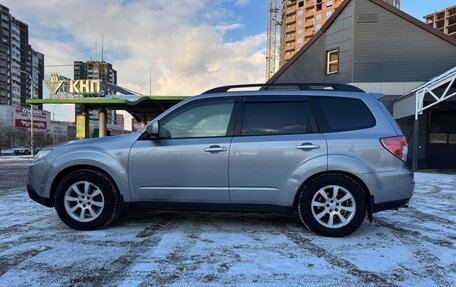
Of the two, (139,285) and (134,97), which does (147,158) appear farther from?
(134,97)

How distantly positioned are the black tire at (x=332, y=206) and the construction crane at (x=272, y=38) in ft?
370

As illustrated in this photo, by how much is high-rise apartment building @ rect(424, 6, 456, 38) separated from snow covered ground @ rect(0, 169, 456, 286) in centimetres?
10656

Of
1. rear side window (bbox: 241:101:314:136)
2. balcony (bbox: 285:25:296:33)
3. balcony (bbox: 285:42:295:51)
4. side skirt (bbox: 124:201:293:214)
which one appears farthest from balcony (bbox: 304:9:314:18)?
side skirt (bbox: 124:201:293:214)

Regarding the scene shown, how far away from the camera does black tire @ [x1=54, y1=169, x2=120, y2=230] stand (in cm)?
494

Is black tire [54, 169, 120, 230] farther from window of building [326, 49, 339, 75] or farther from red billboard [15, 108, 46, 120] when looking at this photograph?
red billboard [15, 108, 46, 120]

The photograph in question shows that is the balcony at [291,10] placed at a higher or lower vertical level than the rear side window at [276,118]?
higher

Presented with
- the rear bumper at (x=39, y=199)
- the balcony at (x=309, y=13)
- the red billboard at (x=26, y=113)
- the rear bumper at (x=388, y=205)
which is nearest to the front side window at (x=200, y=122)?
the rear bumper at (x=39, y=199)

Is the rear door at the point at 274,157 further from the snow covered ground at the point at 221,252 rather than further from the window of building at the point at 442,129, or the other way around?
the window of building at the point at 442,129

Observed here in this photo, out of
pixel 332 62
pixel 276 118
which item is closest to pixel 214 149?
pixel 276 118

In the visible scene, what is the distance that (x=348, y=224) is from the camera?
4.70 metres

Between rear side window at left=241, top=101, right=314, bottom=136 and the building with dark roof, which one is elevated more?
the building with dark roof

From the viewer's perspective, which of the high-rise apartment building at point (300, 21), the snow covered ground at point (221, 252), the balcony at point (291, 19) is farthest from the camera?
the balcony at point (291, 19)

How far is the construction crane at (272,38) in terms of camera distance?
115 m

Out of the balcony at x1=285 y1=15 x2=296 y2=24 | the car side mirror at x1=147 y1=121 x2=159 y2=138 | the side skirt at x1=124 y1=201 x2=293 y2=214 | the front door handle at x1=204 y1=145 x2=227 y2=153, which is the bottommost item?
the side skirt at x1=124 y1=201 x2=293 y2=214
